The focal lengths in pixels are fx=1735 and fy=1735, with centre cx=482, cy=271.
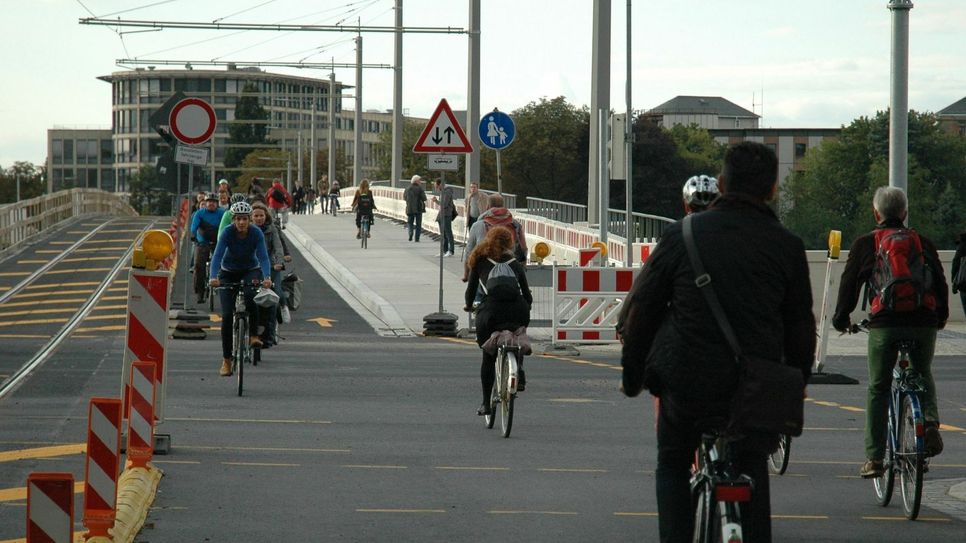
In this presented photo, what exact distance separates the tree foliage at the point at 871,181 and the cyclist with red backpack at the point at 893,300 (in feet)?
366

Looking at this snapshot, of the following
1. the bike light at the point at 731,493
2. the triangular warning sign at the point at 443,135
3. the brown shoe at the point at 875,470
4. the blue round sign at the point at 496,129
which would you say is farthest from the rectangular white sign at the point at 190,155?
the bike light at the point at 731,493

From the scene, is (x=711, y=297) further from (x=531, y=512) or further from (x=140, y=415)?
(x=140, y=415)

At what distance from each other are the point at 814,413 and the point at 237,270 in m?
5.59

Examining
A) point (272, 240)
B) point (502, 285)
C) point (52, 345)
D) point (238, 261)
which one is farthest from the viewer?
point (52, 345)

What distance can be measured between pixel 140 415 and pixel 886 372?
13.7 ft

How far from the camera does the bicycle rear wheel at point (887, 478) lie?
927 cm

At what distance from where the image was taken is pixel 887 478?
31.0 ft

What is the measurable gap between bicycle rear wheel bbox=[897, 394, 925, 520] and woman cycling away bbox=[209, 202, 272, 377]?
831cm

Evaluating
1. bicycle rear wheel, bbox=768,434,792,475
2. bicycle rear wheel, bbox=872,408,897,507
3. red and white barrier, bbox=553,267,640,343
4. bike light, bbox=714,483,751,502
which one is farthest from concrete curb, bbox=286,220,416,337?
bike light, bbox=714,483,751,502

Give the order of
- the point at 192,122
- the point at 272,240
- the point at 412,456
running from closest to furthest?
the point at 412,456, the point at 272,240, the point at 192,122

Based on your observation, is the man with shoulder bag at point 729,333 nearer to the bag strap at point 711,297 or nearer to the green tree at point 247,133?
the bag strap at point 711,297

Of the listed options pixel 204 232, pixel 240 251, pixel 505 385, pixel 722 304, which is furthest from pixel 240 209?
pixel 722 304

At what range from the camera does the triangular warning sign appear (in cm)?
2344

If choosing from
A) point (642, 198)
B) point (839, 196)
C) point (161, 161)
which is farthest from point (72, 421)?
point (839, 196)
